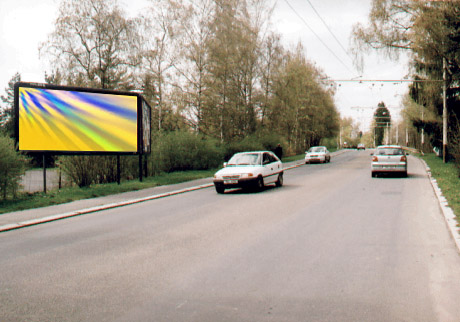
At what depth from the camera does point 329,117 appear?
66.9 m

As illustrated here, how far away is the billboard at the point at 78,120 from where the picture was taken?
54.0 ft

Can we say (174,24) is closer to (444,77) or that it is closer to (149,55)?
(149,55)

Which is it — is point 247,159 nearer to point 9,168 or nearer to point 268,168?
point 268,168

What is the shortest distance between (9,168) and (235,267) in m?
9.86

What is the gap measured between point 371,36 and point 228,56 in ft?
34.1

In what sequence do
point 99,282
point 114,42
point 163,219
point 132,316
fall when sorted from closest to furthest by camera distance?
1. point 132,316
2. point 99,282
3. point 163,219
4. point 114,42

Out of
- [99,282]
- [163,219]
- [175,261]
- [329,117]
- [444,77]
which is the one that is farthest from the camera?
[329,117]

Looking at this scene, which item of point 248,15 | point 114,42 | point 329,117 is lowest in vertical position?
point 329,117

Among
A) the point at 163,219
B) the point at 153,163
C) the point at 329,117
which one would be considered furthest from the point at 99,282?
the point at 329,117

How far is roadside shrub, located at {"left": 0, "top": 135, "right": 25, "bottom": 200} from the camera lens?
42.9 ft

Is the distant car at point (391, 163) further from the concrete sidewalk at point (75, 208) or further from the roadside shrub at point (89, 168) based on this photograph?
the roadside shrub at point (89, 168)

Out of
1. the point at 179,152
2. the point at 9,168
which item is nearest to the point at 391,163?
the point at 179,152

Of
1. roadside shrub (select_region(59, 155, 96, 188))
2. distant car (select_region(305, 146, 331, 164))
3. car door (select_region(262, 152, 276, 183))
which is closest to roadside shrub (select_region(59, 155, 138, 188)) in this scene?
roadside shrub (select_region(59, 155, 96, 188))

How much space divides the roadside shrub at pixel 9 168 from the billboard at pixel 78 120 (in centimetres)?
289
